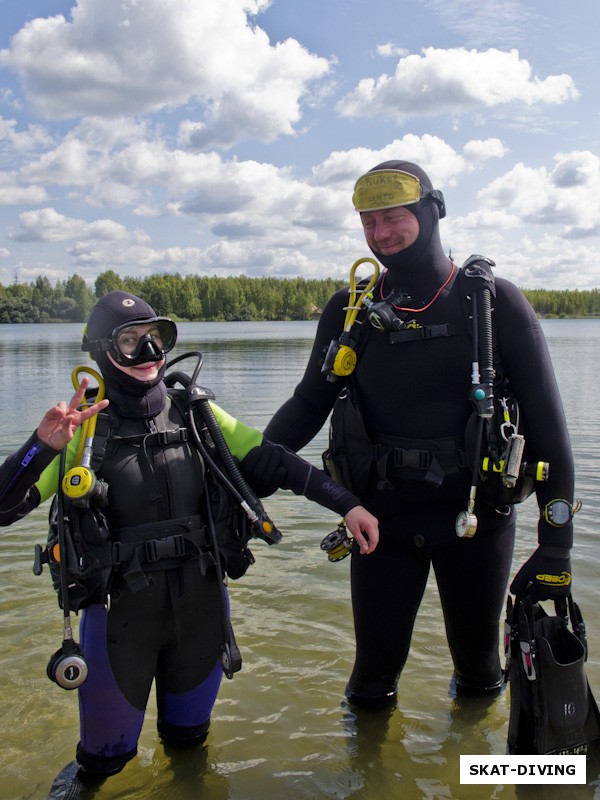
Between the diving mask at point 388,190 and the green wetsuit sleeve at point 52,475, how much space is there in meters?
1.43

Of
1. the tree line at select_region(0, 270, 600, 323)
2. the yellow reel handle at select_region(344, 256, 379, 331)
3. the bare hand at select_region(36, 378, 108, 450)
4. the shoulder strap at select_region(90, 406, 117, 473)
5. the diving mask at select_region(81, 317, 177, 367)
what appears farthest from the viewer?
the tree line at select_region(0, 270, 600, 323)

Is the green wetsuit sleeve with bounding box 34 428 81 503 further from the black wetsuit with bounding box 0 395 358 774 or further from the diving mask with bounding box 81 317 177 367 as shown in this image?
the diving mask with bounding box 81 317 177 367

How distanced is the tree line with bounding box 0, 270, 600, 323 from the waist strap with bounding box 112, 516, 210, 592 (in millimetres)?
86793

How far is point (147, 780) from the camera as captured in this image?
2.94 metres

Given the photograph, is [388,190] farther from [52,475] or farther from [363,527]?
[52,475]

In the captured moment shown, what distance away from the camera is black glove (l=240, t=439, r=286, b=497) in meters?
2.74

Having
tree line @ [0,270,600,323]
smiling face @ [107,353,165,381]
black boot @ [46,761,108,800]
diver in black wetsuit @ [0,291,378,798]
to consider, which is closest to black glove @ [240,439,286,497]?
diver in black wetsuit @ [0,291,378,798]

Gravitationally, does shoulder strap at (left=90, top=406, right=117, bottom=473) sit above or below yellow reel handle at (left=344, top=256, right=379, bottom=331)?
below

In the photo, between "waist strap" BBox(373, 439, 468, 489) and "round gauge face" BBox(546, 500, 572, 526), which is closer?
"round gauge face" BBox(546, 500, 572, 526)

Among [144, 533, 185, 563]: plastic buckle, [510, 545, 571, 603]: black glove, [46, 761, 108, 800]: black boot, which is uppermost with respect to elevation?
[144, 533, 185, 563]: plastic buckle

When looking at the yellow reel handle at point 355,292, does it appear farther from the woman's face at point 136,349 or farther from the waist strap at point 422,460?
the woman's face at point 136,349

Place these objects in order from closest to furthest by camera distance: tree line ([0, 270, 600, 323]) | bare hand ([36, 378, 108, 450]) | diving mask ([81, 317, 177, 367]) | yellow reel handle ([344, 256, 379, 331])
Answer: bare hand ([36, 378, 108, 450]) → diving mask ([81, 317, 177, 367]) → yellow reel handle ([344, 256, 379, 331]) → tree line ([0, 270, 600, 323])

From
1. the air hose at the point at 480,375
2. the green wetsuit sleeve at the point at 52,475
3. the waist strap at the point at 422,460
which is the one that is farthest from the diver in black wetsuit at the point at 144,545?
the air hose at the point at 480,375

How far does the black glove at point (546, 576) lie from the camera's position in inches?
103
